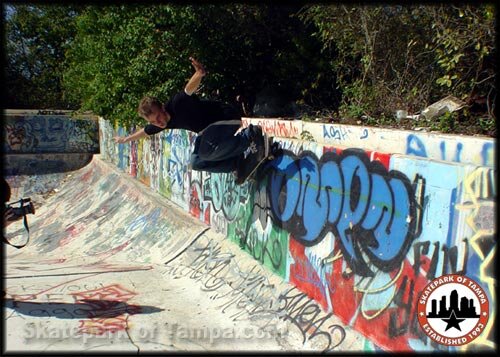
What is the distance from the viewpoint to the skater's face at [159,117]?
6074 mm

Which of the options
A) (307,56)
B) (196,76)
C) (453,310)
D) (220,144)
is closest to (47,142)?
(307,56)

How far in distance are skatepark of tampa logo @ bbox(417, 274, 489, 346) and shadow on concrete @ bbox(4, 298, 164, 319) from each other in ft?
11.4

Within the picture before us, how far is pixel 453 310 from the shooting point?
3451 mm

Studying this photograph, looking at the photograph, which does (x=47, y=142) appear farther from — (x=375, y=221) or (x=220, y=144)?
(x=375, y=221)

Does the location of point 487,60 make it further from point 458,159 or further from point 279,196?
point 279,196

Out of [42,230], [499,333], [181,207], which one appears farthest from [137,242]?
[499,333]

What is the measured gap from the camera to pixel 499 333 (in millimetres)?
3070

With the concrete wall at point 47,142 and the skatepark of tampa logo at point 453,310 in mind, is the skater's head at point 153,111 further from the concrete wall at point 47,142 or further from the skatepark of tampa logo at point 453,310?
the concrete wall at point 47,142

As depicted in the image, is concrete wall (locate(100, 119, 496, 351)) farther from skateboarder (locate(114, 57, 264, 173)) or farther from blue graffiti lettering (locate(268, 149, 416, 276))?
skateboarder (locate(114, 57, 264, 173))

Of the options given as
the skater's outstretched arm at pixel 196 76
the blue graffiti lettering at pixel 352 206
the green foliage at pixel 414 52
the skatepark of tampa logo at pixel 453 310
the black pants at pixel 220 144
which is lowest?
Result: the skatepark of tampa logo at pixel 453 310

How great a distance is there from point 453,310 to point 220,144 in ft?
11.9

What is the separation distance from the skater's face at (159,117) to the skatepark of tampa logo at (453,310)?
12.5 feet

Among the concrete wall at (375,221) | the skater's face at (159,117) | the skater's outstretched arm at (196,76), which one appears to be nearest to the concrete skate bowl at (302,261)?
the concrete wall at (375,221)

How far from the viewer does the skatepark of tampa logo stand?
10.6ft
